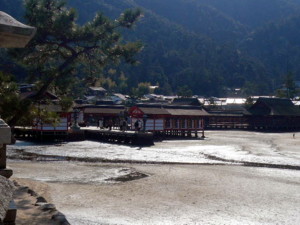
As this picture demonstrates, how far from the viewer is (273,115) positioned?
63469 millimetres

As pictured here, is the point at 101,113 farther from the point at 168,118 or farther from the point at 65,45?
the point at 65,45

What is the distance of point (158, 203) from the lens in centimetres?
1332

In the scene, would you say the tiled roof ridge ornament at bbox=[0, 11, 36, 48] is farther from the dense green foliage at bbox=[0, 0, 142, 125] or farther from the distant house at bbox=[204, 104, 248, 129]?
the distant house at bbox=[204, 104, 248, 129]

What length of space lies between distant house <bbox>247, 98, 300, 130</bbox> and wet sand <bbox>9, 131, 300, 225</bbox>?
42.6 m

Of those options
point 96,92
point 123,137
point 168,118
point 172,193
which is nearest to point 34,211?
point 172,193

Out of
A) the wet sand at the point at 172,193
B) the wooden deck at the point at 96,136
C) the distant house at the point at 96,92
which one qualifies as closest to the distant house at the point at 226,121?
the wooden deck at the point at 96,136

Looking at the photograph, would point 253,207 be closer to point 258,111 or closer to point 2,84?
point 2,84

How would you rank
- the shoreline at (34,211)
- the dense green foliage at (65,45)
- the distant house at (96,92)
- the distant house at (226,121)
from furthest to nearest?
the distant house at (96,92), the distant house at (226,121), the dense green foliage at (65,45), the shoreline at (34,211)

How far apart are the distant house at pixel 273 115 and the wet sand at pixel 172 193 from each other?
4262 centimetres

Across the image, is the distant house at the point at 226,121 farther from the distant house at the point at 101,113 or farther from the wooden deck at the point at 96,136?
the wooden deck at the point at 96,136

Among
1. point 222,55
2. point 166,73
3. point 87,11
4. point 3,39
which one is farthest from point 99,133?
point 87,11

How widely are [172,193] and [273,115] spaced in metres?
51.6

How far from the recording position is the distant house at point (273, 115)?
64250 millimetres

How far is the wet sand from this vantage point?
1167 centimetres
